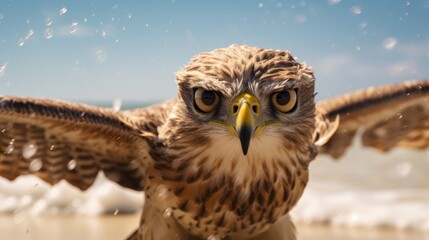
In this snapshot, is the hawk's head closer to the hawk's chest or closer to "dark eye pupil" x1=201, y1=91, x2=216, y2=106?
"dark eye pupil" x1=201, y1=91, x2=216, y2=106

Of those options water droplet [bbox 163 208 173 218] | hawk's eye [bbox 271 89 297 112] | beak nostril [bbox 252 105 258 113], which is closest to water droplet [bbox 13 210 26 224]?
water droplet [bbox 163 208 173 218]

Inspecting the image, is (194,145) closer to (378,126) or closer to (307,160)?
(307,160)

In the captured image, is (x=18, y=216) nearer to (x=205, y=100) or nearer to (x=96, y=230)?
(x=96, y=230)

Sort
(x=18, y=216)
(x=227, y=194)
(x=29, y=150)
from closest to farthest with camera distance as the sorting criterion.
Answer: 1. (x=227, y=194)
2. (x=29, y=150)
3. (x=18, y=216)

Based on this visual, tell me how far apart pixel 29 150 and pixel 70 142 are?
1.08ft

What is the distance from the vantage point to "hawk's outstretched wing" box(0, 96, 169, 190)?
4.16 meters

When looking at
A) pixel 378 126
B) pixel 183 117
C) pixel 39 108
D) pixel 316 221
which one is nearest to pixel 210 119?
pixel 183 117

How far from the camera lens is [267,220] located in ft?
13.5

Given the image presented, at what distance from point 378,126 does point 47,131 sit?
2659 millimetres

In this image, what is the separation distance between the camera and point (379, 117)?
17.4ft

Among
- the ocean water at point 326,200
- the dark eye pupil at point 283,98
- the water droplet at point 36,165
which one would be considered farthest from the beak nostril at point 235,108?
the ocean water at point 326,200

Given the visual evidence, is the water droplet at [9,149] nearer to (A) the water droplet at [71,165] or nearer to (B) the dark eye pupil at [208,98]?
(A) the water droplet at [71,165]

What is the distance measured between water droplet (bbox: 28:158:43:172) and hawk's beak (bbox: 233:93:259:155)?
6.26 ft

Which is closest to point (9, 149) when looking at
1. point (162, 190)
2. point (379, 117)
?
point (162, 190)
